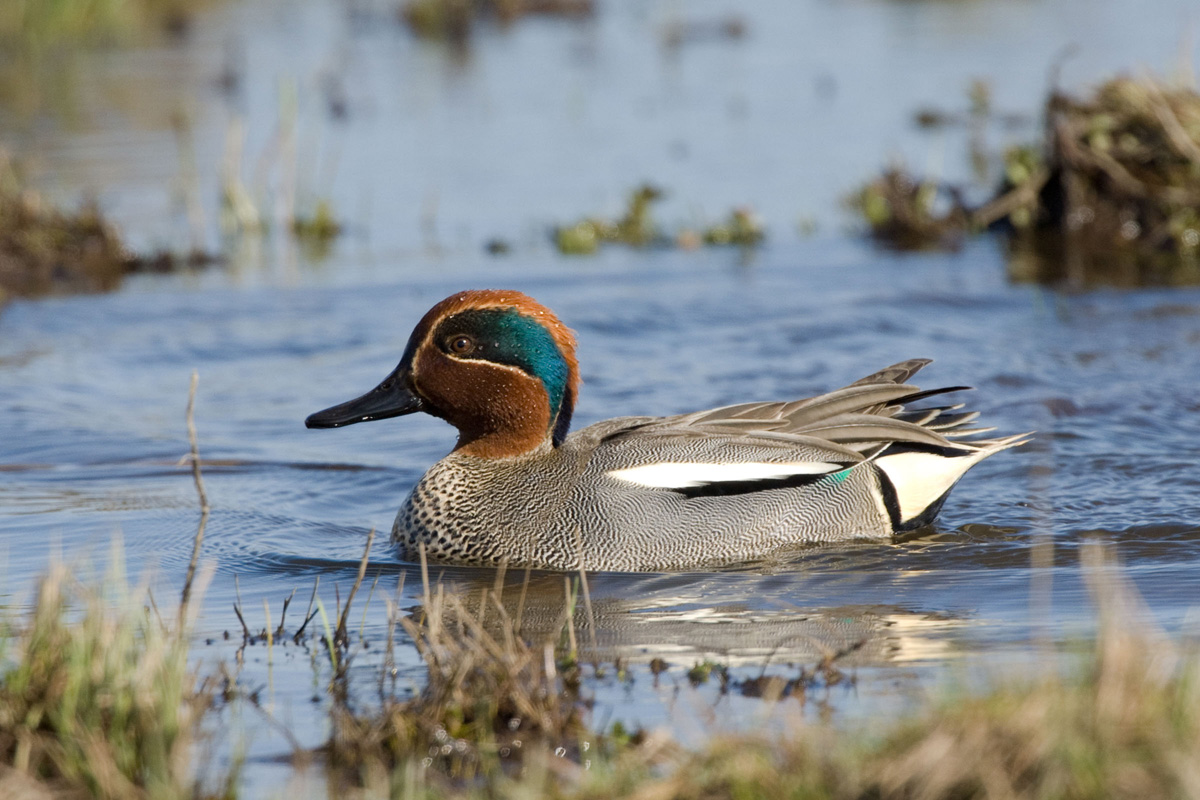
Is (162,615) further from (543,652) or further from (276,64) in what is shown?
(276,64)

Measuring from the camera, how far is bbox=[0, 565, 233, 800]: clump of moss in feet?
10.3

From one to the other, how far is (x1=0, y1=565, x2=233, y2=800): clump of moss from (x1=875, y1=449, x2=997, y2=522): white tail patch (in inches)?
112

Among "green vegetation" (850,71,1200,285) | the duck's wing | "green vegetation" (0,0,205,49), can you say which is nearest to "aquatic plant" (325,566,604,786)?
the duck's wing

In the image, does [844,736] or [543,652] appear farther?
[543,652]

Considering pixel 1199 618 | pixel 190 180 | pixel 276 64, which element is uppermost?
pixel 276 64

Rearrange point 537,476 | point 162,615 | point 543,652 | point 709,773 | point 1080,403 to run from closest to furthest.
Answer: point 709,773
point 543,652
point 162,615
point 537,476
point 1080,403

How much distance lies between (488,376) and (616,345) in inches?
128

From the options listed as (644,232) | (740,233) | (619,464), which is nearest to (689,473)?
(619,464)

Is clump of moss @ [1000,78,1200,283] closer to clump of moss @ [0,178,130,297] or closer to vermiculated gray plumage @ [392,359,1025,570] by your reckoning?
vermiculated gray plumage @ [392,359,1025,570]

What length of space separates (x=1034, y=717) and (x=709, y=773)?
24.8 inches

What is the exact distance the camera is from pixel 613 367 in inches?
327

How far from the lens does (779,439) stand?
5.39 metres

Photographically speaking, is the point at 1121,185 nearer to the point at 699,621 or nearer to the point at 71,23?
the point at 699,621

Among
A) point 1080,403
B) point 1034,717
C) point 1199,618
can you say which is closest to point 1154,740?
point 1034,717
